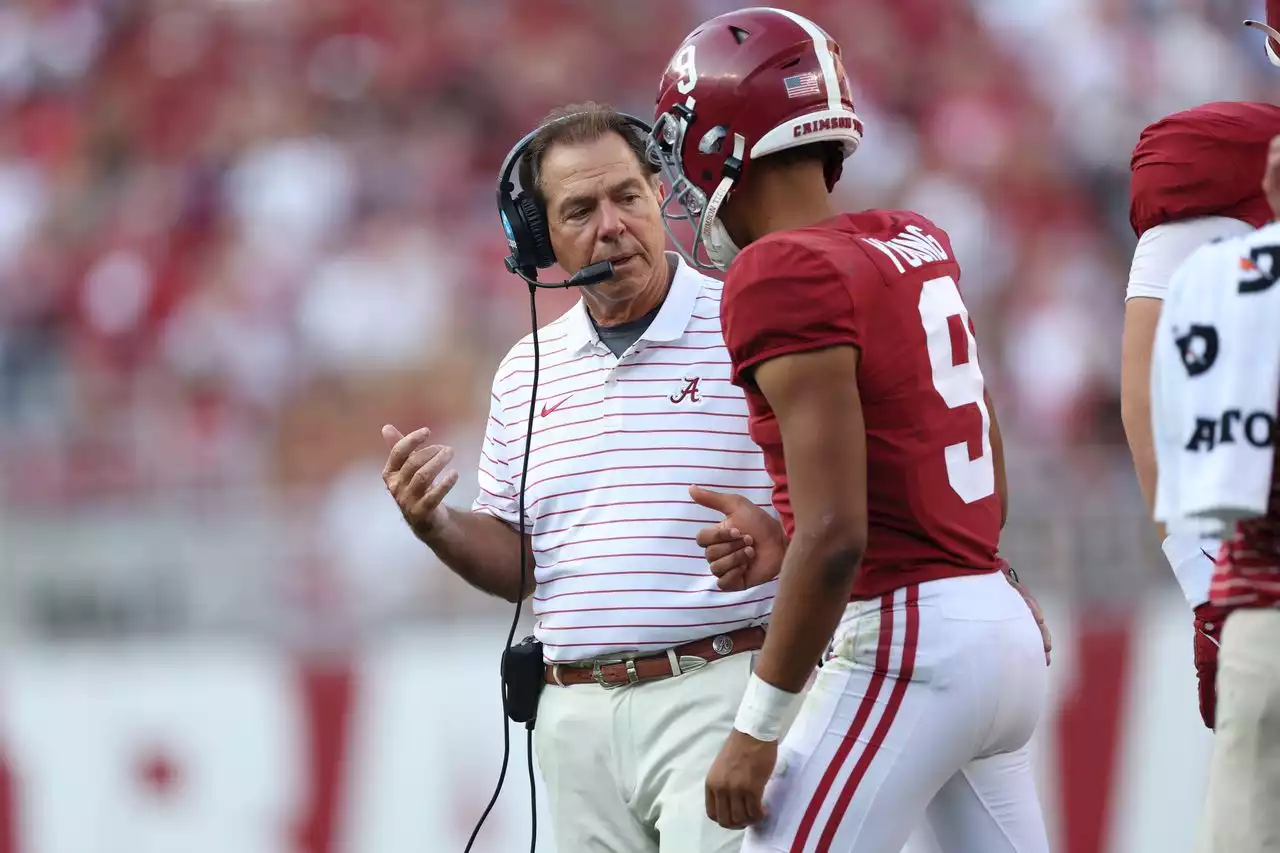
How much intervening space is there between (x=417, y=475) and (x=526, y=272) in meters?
0.56

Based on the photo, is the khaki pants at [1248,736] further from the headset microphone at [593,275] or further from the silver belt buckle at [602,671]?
the headset microphone at [593,275]

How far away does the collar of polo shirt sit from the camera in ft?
11.2

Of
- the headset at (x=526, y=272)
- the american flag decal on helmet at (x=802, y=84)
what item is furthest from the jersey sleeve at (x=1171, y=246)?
the headset at (x=526, y=272)

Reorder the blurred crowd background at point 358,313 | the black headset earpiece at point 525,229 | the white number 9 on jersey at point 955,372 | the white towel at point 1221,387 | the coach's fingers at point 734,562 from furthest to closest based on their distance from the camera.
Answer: the blurred crowd background at point 358,313 → the black headset earpiece at point 525,229 → the coach's fingers at point 734,562 → the white number 9 on jersey at point 955,372 → the white towel at point 1221,387

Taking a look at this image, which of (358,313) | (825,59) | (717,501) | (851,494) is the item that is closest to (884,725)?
(851,494)

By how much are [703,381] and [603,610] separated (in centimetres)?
50

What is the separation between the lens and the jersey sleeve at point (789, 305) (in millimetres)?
2479

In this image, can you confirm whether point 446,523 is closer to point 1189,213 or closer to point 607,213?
point 607,213

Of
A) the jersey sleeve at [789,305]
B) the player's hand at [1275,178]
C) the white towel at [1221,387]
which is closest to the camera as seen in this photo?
the white towel at [1221,387]

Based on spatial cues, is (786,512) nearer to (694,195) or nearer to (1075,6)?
(694,195)

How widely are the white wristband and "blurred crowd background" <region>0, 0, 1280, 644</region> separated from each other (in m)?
3.40

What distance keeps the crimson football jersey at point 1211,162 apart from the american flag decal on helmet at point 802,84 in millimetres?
651

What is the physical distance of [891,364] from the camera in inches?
101

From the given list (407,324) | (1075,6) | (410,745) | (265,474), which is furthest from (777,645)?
(1075,6)
